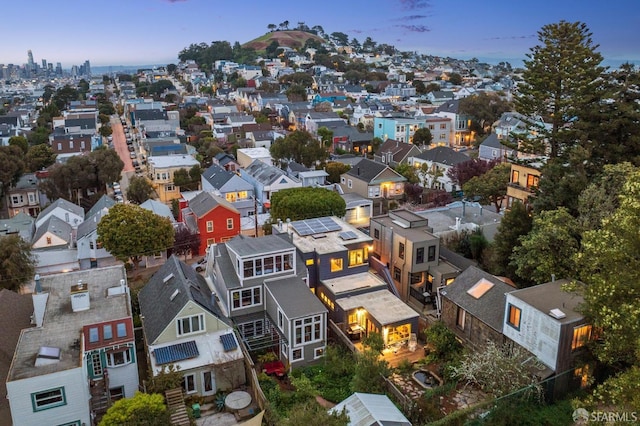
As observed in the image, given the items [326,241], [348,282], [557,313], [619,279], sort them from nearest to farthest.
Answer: [619,279]
[557,313]
[348,282]
[326,241]

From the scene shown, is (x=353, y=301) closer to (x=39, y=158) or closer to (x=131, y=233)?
(x=131, y=233)

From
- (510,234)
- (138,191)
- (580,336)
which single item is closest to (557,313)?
(580,336)

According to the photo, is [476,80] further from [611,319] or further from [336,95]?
[611,319]

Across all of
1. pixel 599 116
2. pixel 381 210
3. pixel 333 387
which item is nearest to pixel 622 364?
pixel 333 387

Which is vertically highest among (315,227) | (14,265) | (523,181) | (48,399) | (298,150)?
(523,181)

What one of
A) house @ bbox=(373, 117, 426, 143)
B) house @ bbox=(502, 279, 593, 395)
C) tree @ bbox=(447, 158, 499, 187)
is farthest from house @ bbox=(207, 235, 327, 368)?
house @ bbox=(373, 117, 426, 143)

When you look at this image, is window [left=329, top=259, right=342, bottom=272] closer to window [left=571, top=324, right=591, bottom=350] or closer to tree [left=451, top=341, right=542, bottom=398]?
tree [left=451, top=341, right=542, bottom=398]

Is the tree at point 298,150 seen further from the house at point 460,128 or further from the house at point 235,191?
the house at point 460,128
